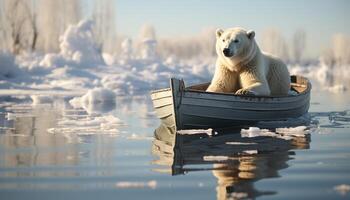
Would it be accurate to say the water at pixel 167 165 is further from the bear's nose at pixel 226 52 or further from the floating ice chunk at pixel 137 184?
the bear's nose at pixel 226 52

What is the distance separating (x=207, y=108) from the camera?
8.75 m

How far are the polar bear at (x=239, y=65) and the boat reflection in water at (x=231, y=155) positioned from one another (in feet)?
4.66

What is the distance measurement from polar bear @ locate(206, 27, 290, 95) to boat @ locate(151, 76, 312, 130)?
0.89 feet

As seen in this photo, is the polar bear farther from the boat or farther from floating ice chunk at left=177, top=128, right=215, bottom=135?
floating ice chunk at left=177, top=128, right=215, bottom=135

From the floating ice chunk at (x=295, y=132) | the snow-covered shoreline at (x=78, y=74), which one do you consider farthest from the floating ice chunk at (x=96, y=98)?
the floating ice chunk at (x=295, y=132)

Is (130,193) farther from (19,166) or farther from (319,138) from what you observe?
(319,138)

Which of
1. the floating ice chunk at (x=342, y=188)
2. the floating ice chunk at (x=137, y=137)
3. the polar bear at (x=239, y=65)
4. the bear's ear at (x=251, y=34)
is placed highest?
the bear's ear at (x=251, y=34)

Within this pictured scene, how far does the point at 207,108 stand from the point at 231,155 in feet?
9.04

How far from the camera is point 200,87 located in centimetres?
1174

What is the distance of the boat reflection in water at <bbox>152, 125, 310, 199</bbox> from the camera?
14.9ft

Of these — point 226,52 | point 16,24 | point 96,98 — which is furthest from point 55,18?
point 226,52

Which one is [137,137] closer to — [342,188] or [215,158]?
[215,158]

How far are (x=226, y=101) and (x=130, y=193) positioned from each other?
15.6ft

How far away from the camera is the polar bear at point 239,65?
929 centimetres
